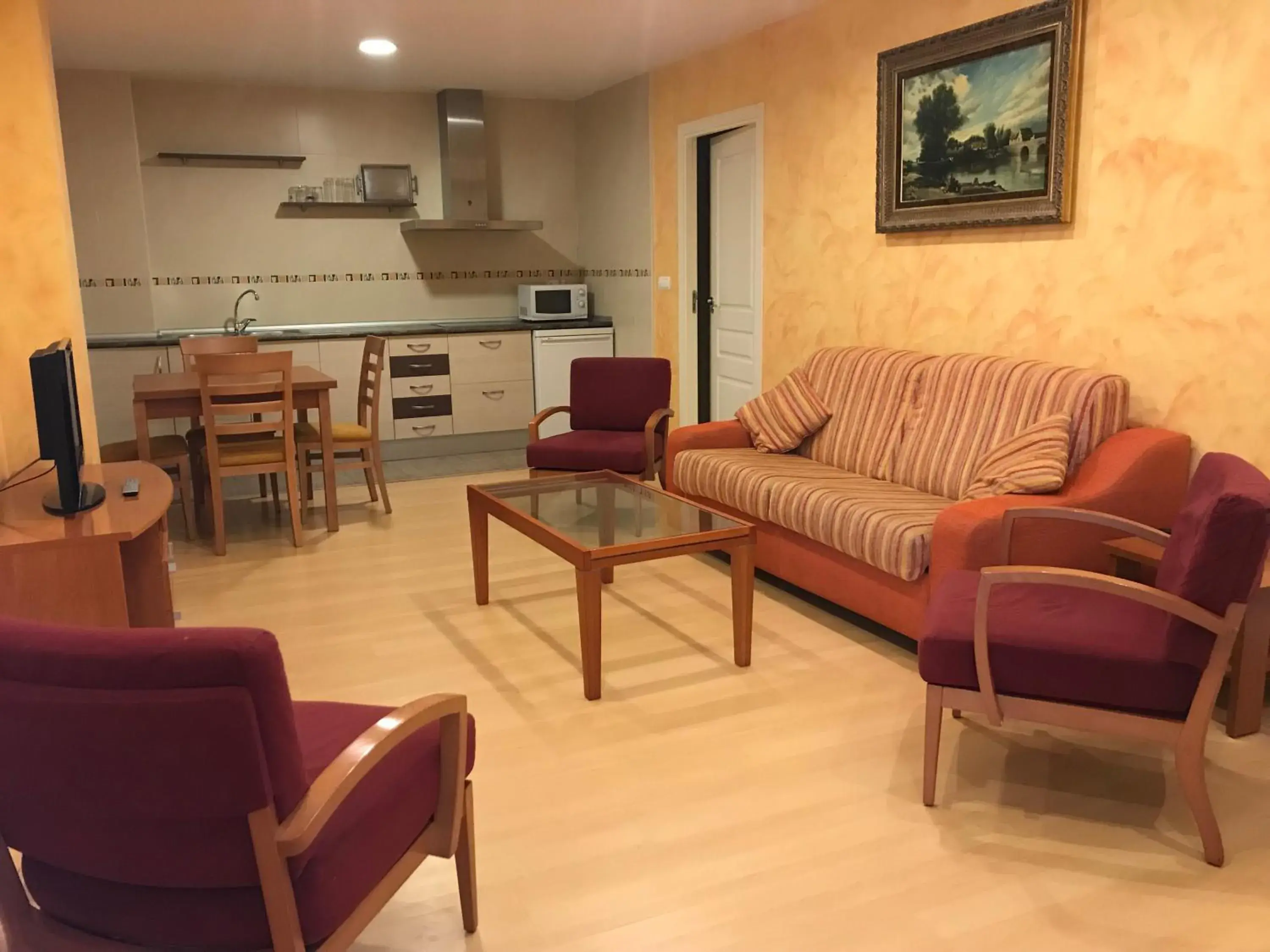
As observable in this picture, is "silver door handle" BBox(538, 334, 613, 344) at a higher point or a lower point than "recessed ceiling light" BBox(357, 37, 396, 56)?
lower

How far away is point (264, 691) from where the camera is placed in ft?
4.22

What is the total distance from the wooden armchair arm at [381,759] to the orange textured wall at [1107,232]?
8.56 ft

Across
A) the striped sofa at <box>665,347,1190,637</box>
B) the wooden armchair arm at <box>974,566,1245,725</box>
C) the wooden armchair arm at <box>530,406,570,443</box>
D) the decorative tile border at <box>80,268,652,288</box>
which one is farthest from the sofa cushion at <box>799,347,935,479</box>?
the decorative tile border at <box>80,268,652,288</box>

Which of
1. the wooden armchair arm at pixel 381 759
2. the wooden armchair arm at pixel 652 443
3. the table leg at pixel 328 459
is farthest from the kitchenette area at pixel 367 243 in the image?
the wooden armchair arm at pixel 381 759

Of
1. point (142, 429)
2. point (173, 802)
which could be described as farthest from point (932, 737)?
point (142, 429)

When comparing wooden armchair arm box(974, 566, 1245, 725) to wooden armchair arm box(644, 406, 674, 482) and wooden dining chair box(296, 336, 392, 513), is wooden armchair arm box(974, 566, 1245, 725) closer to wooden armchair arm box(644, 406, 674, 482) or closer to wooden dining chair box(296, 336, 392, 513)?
wooden armchair arm box(644, 406, 674, 482)

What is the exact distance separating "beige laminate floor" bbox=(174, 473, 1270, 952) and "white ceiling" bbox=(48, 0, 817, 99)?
2803 mm

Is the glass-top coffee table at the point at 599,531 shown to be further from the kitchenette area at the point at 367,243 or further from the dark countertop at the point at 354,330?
the dark countertop at the point at 354,330

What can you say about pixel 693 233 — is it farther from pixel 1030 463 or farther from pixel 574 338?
pixel 1030 463

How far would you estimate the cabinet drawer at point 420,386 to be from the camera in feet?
21.6

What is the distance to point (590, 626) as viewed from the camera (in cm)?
296

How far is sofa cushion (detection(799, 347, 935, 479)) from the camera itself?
159 inches

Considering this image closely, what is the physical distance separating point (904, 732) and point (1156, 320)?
65.7 inches

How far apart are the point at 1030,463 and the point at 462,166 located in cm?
490
